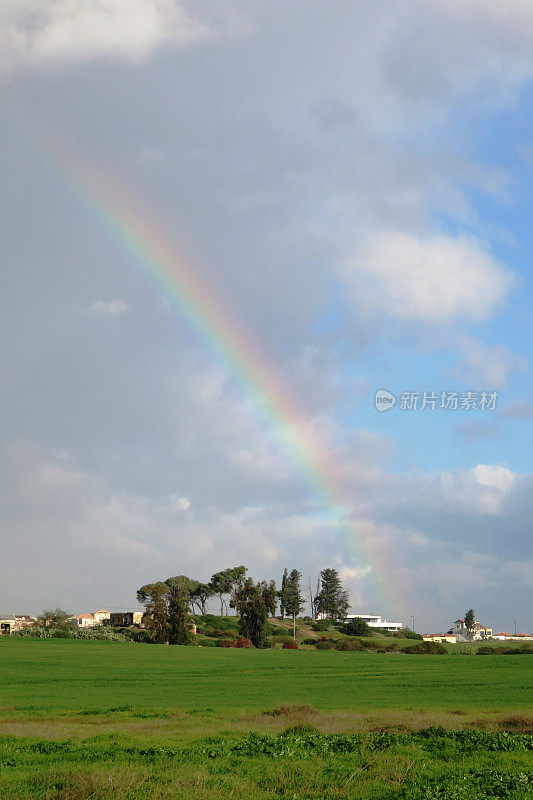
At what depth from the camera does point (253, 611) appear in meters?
130

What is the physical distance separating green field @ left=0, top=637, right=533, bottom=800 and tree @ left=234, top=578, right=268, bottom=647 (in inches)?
2596

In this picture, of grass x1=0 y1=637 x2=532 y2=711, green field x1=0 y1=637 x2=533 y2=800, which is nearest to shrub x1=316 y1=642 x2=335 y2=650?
grass x1=0 y1=637 x2=532 y2=711

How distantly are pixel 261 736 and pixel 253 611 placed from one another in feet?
356

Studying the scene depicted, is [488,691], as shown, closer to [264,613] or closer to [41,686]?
→ [41,686]

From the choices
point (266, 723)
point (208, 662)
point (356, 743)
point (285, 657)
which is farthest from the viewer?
point (285, 657)

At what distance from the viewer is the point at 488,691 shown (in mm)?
51875

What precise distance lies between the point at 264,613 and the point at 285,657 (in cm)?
3884

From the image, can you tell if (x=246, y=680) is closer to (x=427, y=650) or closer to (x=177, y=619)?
(x=427, y=650)

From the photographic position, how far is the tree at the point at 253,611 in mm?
129625

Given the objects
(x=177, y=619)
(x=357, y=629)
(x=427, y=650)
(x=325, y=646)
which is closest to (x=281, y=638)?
(x=325, y=646)

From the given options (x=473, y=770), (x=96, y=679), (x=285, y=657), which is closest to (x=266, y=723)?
(x=473, y=770)

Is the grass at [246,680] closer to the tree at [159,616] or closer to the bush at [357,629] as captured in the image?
the tree at [159,616]

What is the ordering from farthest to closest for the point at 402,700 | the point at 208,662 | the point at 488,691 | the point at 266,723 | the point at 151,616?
the point at 151,616, the point at 208,662, the point at 488,691, the point at 402,700, the point at 266,723

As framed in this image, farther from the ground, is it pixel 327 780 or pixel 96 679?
pixel 327 780
